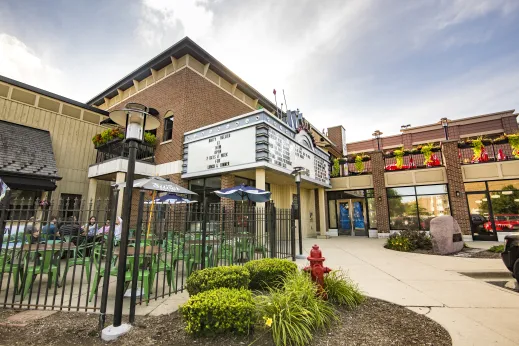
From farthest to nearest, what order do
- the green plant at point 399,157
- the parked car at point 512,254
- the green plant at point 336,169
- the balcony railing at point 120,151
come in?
the green plant at point 336,169 → the green plant at point 399,157 → the balcony railing at point 120,151 → the parked car at point 512,254

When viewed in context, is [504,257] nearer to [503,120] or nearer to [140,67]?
[140,67]

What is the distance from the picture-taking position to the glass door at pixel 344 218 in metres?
18.2

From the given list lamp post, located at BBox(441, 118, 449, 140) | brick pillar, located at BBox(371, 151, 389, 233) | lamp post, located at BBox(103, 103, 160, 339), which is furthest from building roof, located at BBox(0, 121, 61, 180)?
lamp post, located at BBox(441, 118, 449, 140)

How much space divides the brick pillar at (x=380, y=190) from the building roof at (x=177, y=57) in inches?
357

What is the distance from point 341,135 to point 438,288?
69.9 feet

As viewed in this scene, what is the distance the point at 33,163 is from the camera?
11672mm

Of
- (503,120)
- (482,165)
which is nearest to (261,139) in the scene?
(482,165)

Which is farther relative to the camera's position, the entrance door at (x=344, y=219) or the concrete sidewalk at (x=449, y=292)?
the entrance door at (x=344, y=219)

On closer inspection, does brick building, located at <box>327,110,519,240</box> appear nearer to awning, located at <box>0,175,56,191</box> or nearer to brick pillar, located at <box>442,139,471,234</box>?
brick pillar, located at <box>442,139,471,234</box>

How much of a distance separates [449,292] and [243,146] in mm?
8336

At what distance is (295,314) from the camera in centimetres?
338

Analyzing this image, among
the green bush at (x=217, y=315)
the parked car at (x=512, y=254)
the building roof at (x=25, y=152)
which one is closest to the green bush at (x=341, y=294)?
the green bush at (x=217, y=315)

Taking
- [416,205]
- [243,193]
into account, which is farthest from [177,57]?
[416,205]

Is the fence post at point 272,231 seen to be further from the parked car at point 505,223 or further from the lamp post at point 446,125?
the lamp post at point 446,125
